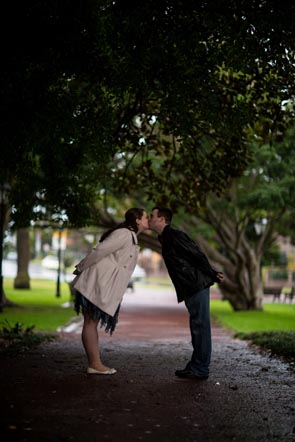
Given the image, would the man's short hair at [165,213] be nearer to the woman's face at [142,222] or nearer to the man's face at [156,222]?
the man's face at [156,222]

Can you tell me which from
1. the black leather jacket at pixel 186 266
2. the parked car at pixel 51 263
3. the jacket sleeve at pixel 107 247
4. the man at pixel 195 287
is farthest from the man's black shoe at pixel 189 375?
the parked car at pixel 51 263

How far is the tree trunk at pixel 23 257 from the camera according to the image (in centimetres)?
3672

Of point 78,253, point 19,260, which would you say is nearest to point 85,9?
point 19,260

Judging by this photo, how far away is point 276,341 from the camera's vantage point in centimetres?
1181

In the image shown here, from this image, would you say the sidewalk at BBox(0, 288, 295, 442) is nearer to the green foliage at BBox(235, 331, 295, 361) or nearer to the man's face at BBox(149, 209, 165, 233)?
the green foliage at BBox(235, 331, 295, 361)

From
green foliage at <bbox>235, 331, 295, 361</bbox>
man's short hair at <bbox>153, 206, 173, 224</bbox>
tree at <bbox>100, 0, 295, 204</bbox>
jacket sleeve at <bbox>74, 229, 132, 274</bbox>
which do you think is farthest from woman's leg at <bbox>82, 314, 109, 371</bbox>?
green foliage at <bbox>235, 331, 295, 361</bbox>

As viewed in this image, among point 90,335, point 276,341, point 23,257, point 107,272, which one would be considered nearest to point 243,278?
point 276,341

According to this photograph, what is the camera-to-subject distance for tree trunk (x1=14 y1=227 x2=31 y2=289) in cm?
3672

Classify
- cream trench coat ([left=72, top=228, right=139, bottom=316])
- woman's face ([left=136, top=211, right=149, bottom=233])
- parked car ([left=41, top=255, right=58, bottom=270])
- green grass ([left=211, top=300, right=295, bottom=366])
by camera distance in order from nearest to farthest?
1. cream trench coat ([left=72, top=228, right=139, bottom=316])
2. woman's face ([left=136, top=211, right=149, bottom=233])
3. green grass ([left=211, top=300, right=295, bottom=366])
4. parked car ([left=41, top=255, right=58, bottom=270])

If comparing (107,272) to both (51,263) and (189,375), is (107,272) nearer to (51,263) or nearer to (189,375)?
(189,375)

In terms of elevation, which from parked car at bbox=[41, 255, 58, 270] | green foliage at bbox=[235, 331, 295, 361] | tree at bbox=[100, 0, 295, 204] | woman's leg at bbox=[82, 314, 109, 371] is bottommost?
parked car at bbox=[41, 255, 58, 270]

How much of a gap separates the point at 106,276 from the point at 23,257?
30.4m

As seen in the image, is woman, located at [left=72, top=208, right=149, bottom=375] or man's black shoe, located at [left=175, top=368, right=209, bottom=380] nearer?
woman, located at [left=72, top=208, right=149, bottom=375]

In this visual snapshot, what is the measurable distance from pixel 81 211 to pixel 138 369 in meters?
4.87
